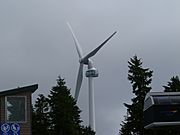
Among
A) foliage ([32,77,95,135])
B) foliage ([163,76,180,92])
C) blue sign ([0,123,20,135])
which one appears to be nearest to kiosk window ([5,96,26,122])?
blue sign ([0,123,20,135])

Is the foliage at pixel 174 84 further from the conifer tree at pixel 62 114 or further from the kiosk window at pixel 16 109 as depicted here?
the kiosk window at pixel 16 109

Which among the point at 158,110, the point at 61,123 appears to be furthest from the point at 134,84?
the point at 61,123

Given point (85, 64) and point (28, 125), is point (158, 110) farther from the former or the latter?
point (85, 64)

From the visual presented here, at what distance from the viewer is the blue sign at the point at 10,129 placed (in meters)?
30.7

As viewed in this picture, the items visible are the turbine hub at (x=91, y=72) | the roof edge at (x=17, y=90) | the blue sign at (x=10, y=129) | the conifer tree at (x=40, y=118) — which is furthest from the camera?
the turbine hub at (x=91, y=72)

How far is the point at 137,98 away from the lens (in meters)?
58.2

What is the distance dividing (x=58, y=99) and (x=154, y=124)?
32.5 feet

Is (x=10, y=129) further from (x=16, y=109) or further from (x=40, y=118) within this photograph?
(x=40, y=118)

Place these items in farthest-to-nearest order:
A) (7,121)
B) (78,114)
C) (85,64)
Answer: (85,64)
(78,114)
(7,121)

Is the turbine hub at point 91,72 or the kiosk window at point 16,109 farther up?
the turbine hub at point 91,72

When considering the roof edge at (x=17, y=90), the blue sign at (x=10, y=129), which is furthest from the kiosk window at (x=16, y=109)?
the blue sign at (x=10, y=129)

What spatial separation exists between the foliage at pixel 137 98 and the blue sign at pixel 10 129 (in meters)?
25.9

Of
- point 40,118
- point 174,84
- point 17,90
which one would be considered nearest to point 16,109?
point 17,90

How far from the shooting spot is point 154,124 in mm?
51625
